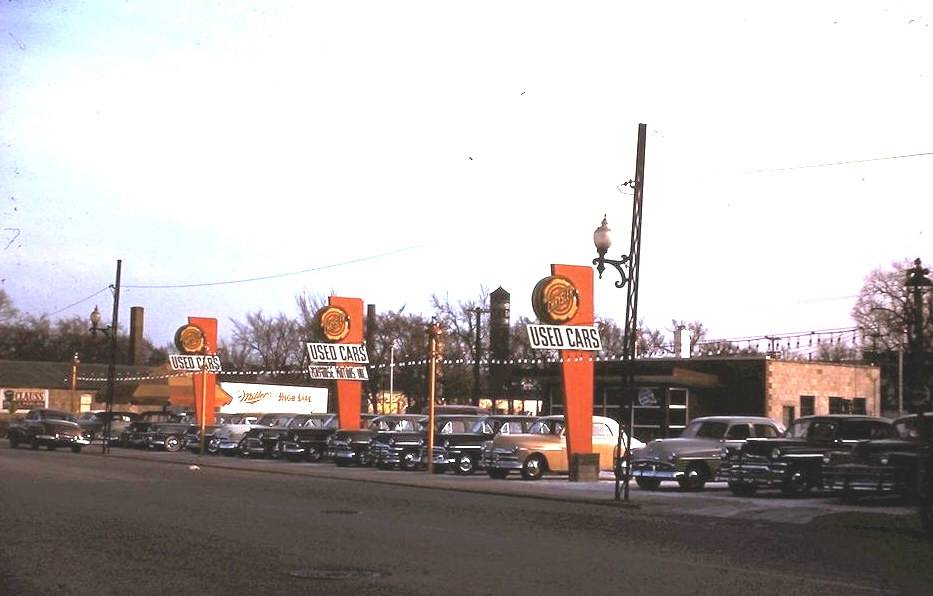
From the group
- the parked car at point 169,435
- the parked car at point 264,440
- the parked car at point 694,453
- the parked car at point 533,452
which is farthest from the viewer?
the parked car at point 169,435

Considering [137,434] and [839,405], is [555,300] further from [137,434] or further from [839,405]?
[137,434]

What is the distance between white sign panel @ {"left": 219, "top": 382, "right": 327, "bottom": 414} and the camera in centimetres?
6481

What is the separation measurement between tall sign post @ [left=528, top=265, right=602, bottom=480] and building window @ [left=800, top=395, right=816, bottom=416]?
1865 cm

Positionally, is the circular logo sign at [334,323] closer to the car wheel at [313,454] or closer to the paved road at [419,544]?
the car wheel at [313,454]

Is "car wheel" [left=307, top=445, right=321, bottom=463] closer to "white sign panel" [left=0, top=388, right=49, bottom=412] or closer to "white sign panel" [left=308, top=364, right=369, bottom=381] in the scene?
"white sign panel" [left=308, top=364, right=369, bottom=381]

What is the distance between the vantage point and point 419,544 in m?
13.0

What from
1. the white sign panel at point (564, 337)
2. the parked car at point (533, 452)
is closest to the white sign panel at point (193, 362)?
the parked car at point (533, 452)

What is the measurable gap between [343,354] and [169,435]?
11.1m

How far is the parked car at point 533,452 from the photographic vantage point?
94.9 ft

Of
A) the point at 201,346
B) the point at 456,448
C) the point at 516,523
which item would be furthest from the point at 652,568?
the point at 201,346

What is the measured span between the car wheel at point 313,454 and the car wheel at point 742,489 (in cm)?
1892

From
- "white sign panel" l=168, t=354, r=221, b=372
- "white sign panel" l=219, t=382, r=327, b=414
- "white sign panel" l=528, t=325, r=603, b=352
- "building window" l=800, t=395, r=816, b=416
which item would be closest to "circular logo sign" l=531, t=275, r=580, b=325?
"white sign panel" l=528, t=325, r=603, b=352

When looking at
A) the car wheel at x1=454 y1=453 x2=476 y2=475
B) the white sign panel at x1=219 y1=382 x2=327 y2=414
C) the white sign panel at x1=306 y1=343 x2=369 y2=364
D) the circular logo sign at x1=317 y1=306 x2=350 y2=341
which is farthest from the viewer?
the white sign panel at x1=219 y1=382 x2=327 y2=414

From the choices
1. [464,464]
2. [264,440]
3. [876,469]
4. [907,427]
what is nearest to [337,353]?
[264,440]
